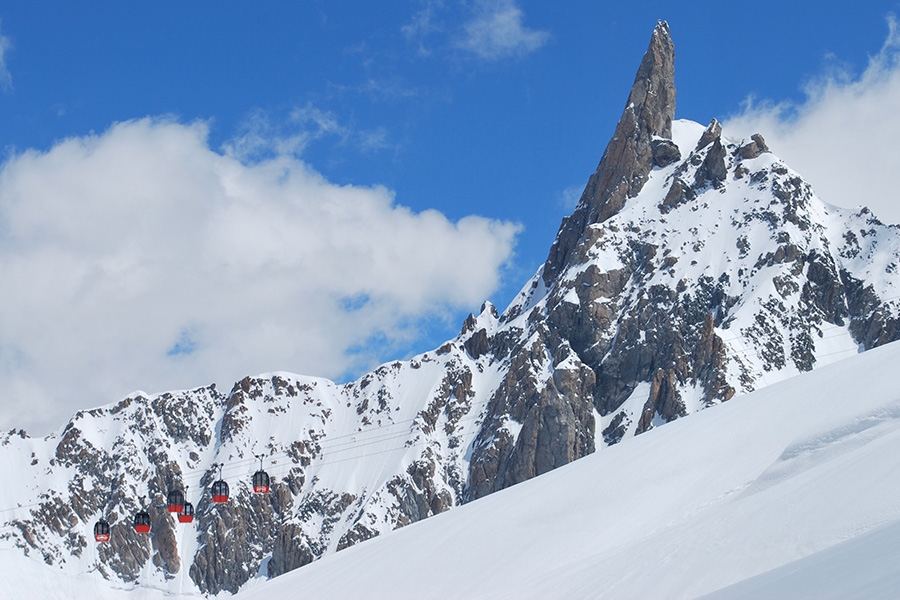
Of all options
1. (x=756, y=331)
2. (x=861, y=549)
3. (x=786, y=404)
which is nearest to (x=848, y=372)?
(x=786, y=404)

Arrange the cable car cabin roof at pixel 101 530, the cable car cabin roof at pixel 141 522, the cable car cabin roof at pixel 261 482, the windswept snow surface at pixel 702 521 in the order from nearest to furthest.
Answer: the windswept snow surface at pixel 702 521 → the cable car cabin roof at pixel 261 482 → the cable car cabin roof at pixel 141 522 → the cable car cabin roof at pixel 101 530

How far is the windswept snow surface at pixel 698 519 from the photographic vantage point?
19875mm

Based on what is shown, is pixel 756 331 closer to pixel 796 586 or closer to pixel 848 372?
pixel 848 372

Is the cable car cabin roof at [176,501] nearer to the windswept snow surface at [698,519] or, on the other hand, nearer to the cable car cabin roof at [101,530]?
the cable car cabin roof at [101,530]

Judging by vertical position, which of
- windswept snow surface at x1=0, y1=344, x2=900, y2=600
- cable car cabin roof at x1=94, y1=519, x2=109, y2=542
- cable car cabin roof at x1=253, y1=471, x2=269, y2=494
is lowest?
windswept snow surface at x1=0, y1=344, x2=900, y2=600

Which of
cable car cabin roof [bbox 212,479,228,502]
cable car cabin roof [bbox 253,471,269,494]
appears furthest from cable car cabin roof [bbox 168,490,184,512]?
cable car cabin roof [bbox 253,471,269,494]

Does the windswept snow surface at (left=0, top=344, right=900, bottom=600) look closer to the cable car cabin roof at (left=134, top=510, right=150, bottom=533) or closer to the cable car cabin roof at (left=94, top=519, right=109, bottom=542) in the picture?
the cable car cabin roof at (left=134, top=510, right=150, bottom=533)

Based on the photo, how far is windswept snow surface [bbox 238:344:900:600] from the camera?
19.9 meters

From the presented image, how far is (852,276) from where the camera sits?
600 ft

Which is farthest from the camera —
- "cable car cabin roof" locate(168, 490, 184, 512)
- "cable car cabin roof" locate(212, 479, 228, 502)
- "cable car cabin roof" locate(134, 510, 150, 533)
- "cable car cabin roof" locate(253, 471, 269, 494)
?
"cable car cabin roof" locate(134, 510, 150, 533)

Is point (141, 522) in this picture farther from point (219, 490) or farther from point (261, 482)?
point (261, 482)

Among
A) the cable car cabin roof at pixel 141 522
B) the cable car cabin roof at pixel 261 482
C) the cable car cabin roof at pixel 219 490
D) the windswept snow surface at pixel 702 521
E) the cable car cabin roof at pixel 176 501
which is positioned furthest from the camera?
the cable car cabin roof at pixel 141 522

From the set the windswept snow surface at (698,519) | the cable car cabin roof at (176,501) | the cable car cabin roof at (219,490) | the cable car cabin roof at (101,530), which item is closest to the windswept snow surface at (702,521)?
the windswept snow surface at (698,519)

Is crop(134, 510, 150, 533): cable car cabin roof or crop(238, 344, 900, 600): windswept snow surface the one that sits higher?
crop(134, 510, 150, 533): cable car cabin roof
